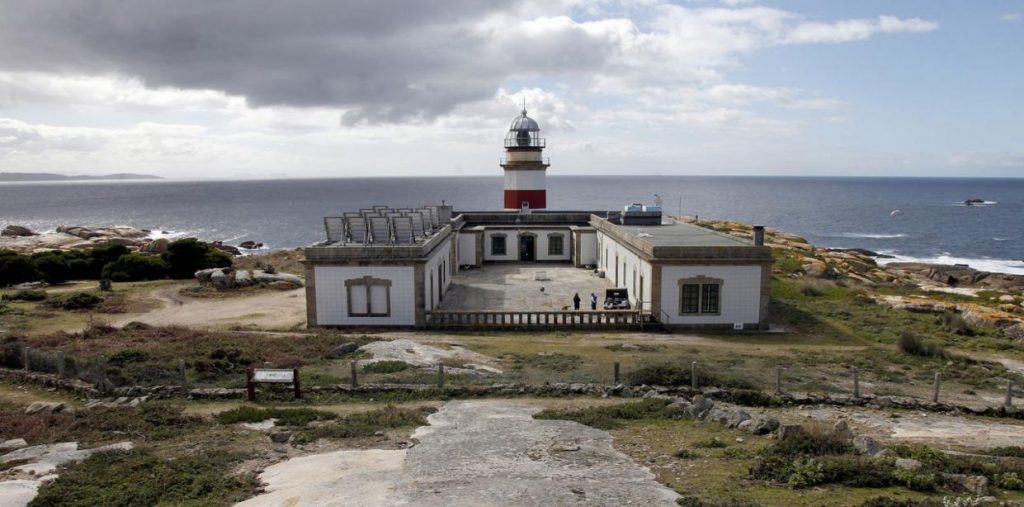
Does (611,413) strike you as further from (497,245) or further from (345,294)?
(497,245)

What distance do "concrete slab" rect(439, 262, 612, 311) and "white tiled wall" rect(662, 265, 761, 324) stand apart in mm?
4989

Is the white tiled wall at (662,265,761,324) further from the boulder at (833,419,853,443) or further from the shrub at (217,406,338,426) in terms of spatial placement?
the shrub at (217,406,338,426)

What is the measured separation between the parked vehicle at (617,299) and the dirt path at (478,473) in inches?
696

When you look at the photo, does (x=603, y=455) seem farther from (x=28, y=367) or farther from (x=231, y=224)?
(x=231, y=224)

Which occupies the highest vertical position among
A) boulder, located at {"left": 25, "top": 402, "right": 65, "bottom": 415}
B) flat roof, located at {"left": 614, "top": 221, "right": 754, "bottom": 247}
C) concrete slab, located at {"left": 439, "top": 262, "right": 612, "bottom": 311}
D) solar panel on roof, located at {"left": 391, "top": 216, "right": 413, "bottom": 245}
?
solar panel on roof, located at {"left": 391, "top": 216, "right": 413, "bottom": 245}

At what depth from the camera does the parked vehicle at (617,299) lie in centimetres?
3219

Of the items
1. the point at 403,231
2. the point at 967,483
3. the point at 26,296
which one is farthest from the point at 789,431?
the point at 26,296

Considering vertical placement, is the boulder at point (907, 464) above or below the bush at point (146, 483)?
above

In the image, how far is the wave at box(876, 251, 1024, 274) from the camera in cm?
7150

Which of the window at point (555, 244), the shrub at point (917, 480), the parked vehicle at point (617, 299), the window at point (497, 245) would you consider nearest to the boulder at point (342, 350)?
the parked vehicle at point (617, 299)

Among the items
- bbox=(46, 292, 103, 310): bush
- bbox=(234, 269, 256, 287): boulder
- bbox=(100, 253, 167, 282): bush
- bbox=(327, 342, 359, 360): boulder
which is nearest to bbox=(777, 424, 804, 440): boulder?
bbox=(327, 342, 359, 360): boulder

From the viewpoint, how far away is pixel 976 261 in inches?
3049

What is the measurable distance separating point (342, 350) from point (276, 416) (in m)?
7.90

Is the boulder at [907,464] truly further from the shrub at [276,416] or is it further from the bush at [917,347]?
the bush at [917,347]
